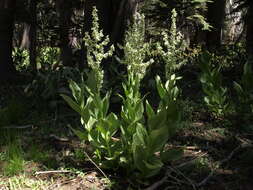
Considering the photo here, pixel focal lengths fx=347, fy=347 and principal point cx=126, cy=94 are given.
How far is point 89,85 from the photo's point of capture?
10.7ft

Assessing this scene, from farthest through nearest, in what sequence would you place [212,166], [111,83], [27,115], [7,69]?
[7,69] → [111,83] → [27,115] → [212,166]

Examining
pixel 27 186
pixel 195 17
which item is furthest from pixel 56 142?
pixel 195 17

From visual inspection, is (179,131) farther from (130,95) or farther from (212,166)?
(130,95)

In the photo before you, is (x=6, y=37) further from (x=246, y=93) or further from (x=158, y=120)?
(x=158, y=120)

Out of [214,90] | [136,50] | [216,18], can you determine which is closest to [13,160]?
[136,50]

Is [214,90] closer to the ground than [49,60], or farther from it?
closer to the ground

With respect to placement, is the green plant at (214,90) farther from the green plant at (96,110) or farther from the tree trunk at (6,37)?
A: the tree trunk at (6,37)

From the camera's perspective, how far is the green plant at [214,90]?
4.86 m

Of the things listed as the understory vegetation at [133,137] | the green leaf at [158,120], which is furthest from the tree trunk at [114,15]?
the green leaf at [158,120]

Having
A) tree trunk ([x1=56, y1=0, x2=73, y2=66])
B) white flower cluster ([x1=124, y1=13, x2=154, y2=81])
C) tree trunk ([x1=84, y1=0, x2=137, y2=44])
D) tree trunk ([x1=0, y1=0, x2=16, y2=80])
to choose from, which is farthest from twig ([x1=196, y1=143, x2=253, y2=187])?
tree trunk ([x1=56, y1=0, x2=73, y2=66])

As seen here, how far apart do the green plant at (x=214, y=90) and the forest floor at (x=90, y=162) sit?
0.56 ft

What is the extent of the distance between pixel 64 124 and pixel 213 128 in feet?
6.64

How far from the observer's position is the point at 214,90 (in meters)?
4.94

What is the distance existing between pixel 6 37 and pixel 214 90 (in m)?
4.43
